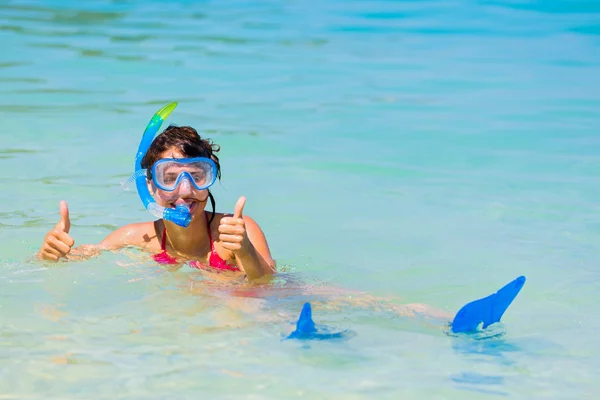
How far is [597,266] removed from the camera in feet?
17.0

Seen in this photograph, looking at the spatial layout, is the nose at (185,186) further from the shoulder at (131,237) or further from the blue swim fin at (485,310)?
the blue swim fin at (485,310)

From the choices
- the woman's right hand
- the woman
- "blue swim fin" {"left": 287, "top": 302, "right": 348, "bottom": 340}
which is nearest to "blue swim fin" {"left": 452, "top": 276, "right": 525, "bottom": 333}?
"blue swim fin" {"left": 287, "top": 302, "right": 348, "bottom": 340}

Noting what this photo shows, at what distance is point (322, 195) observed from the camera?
21.1 ft

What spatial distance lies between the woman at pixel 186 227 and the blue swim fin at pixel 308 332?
449 millimetres

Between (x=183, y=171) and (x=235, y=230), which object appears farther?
(x=183, y=171)

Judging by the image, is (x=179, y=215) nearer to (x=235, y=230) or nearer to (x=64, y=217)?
(x=235, y=230)

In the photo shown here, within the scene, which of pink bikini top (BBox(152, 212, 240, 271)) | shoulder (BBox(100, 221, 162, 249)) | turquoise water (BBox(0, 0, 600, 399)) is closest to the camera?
turquoise water (BBox(0, 0, 600, 399))

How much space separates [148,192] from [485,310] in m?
1.61

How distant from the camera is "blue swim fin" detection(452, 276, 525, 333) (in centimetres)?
387

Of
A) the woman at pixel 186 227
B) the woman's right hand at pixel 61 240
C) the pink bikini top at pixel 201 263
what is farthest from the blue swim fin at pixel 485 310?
the woman's right hand at pixel 61 240

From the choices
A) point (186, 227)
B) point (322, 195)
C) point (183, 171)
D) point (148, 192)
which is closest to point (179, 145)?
point (183, 171)

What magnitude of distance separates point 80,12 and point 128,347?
412 inches

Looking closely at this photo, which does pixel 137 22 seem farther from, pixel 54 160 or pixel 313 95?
pixel 54 160

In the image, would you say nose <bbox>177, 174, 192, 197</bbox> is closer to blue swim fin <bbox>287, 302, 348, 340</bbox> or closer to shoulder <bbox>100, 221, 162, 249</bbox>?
shoulder <bbox>100, 221, 162, 249</bbox>
